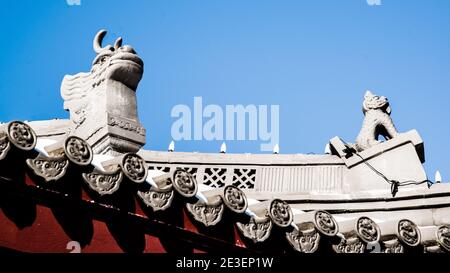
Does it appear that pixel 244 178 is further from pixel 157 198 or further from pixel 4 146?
pixel 4 146

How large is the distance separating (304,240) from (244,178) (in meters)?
7.08

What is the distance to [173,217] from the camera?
9.24 meters

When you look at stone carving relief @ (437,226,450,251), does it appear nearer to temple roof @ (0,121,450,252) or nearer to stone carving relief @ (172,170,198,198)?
temple roof @ (0,121,450,252)

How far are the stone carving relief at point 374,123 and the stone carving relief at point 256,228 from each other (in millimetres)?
6923

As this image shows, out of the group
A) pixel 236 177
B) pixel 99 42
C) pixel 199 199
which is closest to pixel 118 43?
pixel 99 42

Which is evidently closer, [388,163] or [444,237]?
[444,237]

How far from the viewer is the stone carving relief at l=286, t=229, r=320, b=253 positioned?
962 cm

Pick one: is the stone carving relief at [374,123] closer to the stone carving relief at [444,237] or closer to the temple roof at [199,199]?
the stone carving relief at [444,237]

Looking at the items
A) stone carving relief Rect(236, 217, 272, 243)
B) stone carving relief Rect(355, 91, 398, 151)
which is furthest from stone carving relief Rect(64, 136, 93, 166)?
stone carving relief Rect(355, 91, 398, 151)

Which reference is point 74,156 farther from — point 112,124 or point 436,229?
point 436,229

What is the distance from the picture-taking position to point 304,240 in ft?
31.9

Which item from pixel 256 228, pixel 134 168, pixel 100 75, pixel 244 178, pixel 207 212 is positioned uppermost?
pixel 100 75

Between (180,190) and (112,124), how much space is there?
7.31 ft
